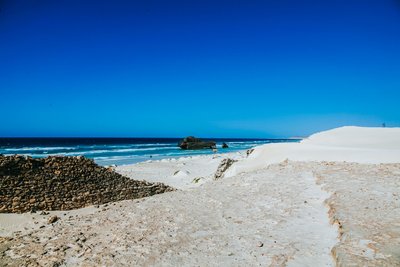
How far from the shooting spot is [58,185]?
1012 centimetres

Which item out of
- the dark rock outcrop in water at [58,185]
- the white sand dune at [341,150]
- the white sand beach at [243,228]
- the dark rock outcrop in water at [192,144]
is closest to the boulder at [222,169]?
the white sand dune at [341,150]

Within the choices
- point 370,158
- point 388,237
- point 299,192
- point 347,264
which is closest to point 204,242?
point 347,264

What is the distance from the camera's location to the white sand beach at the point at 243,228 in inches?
158

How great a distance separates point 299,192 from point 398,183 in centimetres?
237

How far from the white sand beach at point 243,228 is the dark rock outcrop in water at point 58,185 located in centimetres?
74

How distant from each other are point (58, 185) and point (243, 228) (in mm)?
7368

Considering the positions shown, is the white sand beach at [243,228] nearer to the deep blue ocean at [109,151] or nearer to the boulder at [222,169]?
the boulder at [222,169]

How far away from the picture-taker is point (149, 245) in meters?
4.54

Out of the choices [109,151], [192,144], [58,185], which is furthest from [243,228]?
[192,144]

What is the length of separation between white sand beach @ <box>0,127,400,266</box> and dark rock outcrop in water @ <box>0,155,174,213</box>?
737mm

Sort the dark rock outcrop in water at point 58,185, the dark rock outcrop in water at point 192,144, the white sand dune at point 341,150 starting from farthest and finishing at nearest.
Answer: the dark rock outcrop in water at point 192,144 < the white sand dune at point 341,150 < the dark rock outcrop in water at point 58,185

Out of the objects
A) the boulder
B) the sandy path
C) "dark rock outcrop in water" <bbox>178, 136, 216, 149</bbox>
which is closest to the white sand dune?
the boulder

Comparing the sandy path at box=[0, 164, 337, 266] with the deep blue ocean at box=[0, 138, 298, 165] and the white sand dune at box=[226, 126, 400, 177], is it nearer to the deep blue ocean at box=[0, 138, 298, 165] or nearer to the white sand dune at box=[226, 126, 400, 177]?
the white sand dune at box=[226, 126, 400, 177]

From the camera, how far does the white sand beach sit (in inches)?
158
